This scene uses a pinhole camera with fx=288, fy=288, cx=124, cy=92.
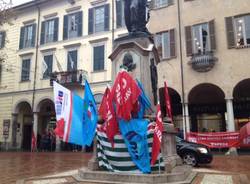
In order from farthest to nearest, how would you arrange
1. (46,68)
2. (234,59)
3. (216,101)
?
(46,68) → (216,101) → (234,59)

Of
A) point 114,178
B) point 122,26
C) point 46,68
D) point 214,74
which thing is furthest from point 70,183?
point 46,68

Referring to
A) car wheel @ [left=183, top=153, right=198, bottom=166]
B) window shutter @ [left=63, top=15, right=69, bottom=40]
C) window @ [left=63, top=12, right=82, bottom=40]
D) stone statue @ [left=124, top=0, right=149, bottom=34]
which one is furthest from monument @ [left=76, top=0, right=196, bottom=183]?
window shutter @ [left=63, top=15, right=69, bottom=40]

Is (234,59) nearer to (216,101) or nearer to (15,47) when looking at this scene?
(216,101)

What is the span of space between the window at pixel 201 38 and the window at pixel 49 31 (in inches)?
511

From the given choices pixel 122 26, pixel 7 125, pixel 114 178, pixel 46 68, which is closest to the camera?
pixel 114 178

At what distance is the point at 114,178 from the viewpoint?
270 inches

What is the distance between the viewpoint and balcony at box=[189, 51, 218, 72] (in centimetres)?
1917

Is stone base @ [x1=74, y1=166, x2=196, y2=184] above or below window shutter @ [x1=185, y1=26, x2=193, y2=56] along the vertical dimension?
below

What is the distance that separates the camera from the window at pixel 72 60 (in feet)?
81.6

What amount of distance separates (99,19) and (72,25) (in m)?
2.79

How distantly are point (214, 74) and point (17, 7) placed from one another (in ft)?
67.7

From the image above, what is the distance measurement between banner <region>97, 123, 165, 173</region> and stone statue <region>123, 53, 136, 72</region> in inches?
74.9

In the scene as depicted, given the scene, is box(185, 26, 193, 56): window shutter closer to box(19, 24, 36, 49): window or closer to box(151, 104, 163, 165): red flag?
box(151, 104, 163, 165): red flag

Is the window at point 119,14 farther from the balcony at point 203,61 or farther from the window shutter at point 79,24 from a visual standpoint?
the balcony at point 203,61
